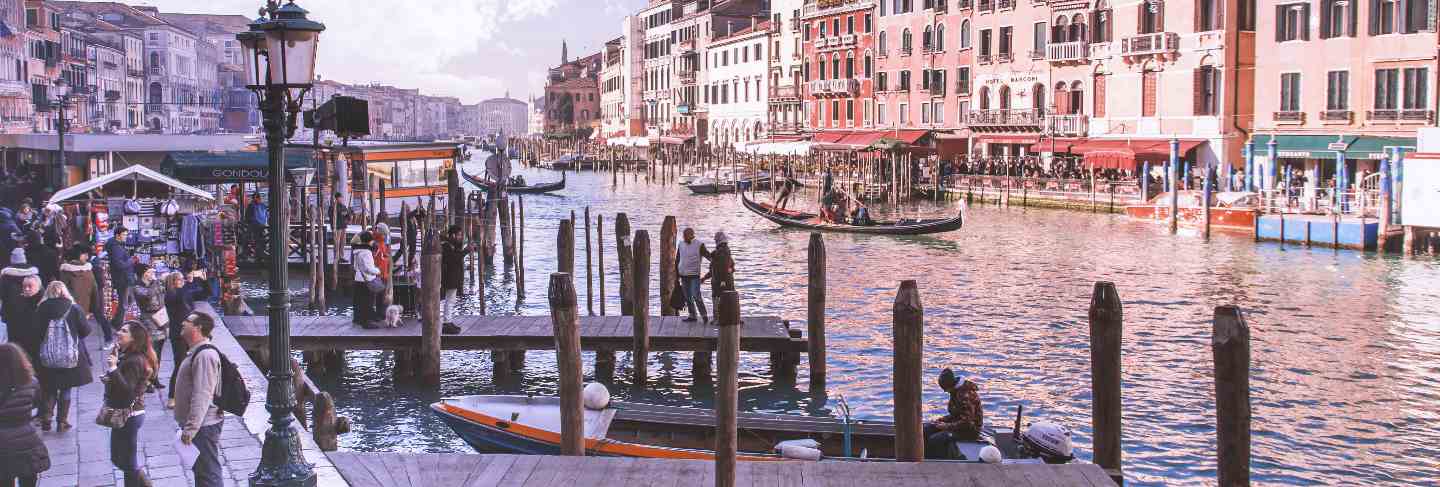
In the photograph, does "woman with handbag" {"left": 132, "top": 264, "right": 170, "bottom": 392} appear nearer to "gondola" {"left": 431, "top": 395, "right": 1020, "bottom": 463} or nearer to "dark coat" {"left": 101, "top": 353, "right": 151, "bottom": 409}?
"gondola" {"left": 431, "top": 395, "right": 1020, "bottom": 463}

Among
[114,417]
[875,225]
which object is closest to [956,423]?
[114,417]

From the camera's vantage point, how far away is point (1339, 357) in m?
14.8

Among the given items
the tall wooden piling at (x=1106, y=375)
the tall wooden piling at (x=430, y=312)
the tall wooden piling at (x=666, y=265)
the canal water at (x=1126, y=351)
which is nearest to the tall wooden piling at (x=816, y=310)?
the canal water at (x=1126, y=351)

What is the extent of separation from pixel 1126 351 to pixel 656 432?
7.64 m

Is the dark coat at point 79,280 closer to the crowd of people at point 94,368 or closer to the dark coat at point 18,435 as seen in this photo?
the crowd of people at point 94,368

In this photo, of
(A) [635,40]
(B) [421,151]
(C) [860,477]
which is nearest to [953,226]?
(B) [421,151]

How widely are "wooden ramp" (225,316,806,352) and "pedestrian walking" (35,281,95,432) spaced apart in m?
4.56

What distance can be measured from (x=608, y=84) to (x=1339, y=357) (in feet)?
283

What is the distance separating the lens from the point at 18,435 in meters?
6.33

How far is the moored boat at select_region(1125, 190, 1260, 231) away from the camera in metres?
28.6

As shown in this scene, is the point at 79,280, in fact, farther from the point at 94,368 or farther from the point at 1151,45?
the point at 1151,45

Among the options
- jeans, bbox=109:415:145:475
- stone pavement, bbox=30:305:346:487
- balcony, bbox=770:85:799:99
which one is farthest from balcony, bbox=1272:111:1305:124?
jeans, bbox=109:415:145:475

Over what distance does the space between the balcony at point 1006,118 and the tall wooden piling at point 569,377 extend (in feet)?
118

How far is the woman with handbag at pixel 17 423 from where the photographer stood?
6281 millimetres
